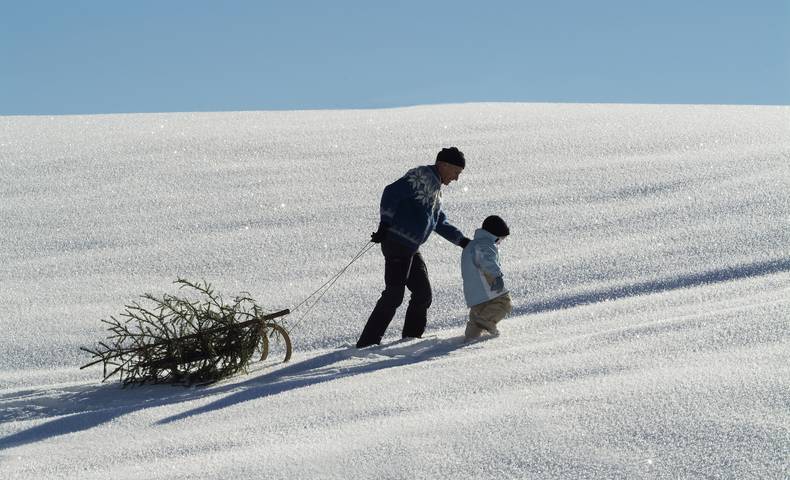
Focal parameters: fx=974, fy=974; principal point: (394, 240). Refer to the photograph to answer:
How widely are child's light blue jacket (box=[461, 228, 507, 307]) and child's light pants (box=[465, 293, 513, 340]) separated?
4 cm

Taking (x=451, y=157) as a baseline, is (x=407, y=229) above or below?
below

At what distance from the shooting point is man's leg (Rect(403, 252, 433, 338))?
6.27 metres

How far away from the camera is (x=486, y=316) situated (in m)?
6.03

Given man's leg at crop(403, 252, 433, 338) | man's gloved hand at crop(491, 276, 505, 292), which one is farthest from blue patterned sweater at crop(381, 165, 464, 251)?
man's gloved hand at crop(491, 276, 505, 292)

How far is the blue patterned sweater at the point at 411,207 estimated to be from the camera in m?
6.03

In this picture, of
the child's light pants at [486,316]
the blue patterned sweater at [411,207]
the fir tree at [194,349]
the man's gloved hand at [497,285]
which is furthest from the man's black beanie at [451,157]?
the fir tree at [194,349]

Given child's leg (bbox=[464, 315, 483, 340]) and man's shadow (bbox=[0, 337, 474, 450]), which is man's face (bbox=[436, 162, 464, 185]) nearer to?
child's leg (bbox=[464, 315, 483, 340])

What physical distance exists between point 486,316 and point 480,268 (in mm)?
307

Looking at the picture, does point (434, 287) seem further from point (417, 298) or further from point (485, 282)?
point (485, 282)

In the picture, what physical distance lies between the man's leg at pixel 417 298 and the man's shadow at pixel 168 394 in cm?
33

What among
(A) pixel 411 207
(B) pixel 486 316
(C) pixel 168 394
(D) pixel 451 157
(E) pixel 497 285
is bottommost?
(C) pixel 168 394

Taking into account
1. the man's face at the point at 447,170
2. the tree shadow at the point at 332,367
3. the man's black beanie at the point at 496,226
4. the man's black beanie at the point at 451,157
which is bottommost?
the tree shadow at the point at 332,367

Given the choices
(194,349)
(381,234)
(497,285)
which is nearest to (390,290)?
(381,234)

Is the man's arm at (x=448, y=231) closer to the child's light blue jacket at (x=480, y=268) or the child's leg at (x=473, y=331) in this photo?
the child's light blue jacket at (x=480, y=268)
